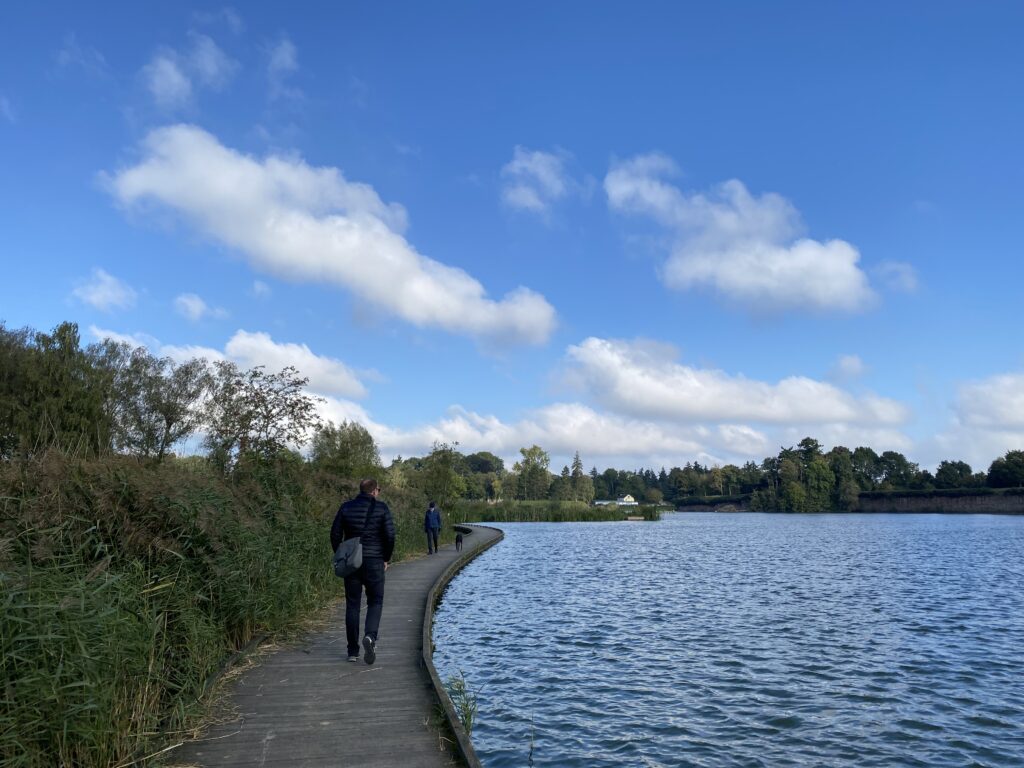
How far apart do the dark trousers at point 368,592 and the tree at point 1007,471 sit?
127m

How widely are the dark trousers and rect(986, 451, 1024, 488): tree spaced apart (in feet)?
416

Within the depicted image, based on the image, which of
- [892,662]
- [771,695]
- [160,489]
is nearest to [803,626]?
[892,662]

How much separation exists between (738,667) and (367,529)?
6.95m

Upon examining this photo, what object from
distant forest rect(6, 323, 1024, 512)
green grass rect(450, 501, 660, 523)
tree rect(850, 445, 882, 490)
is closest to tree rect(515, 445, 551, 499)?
distant forest rect(6, 323, 1024, 512)

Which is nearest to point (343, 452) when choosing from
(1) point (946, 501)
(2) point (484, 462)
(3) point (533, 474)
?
(3) point (533, 474)

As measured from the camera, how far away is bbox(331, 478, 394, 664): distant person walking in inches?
307

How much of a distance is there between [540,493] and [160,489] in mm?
105544

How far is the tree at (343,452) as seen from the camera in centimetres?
2423

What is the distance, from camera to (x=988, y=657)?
12.0 metres

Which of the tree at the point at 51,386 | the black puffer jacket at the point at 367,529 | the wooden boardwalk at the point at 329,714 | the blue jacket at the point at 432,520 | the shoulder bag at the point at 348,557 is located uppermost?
the tree at the point at 51,386

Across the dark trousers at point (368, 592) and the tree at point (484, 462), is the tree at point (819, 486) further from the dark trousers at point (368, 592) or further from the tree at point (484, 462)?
the dark trousers at point (368, 592)

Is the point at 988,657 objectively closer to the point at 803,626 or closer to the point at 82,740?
the point at 803,626

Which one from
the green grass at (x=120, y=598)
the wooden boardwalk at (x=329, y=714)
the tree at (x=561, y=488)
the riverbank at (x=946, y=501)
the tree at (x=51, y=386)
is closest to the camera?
the green grass at (x=120, y=598)

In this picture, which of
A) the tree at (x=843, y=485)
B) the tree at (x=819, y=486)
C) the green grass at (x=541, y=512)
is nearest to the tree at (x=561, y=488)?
the green grass at (x=541, y=512)
